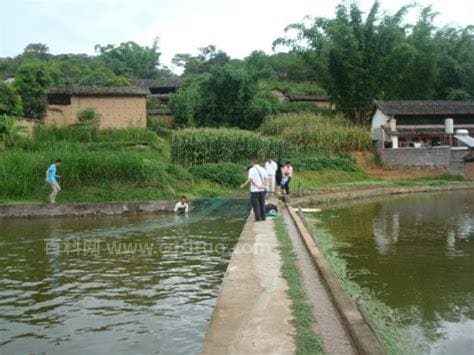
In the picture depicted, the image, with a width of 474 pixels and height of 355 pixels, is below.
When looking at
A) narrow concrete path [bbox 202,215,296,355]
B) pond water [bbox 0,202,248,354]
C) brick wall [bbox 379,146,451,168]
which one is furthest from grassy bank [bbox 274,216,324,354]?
brick wall [bbox 379,146,451,168]

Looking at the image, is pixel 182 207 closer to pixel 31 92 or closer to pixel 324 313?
pixel 324 313

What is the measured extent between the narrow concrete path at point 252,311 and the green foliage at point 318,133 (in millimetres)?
24281

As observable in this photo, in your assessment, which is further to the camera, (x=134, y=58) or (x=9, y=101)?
(x=134, y=58)

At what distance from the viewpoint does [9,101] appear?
32.3 meters

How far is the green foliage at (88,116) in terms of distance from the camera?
33.4m

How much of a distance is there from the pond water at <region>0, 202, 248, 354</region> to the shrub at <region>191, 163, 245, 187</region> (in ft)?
28.5

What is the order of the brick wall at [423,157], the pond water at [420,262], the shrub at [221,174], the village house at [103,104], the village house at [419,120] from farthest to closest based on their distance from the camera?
the village house at [419,120]
the brick wall at [423,157]
the village house at [103,104]
the shrub at [221,174]
the pond water at [420,262]

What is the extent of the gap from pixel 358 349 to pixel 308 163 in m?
25.9

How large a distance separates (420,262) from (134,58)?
6541 cm

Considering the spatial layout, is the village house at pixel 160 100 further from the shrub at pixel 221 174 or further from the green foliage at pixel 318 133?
the shrub at pixel 221 174

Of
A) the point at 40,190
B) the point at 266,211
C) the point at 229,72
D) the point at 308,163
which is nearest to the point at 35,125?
the point at 40,190

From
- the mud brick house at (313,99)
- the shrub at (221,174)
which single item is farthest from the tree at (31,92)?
the mud brick house at (313,99)

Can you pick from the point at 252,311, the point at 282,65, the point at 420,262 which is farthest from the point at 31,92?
the point at 282,65

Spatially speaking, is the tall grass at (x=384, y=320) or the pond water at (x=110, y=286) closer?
the tall grass at (x=384, y=320)
